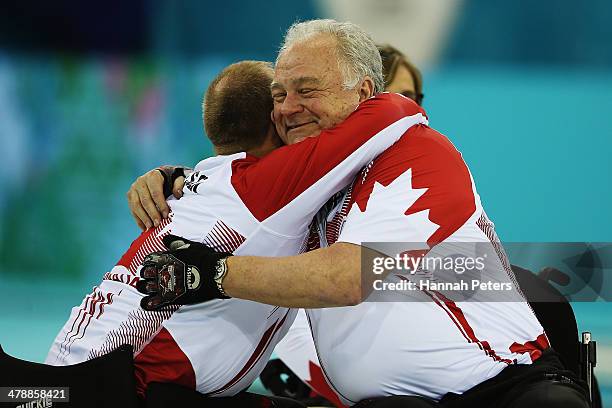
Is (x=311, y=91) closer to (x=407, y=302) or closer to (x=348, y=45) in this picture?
(x=348, y=45)

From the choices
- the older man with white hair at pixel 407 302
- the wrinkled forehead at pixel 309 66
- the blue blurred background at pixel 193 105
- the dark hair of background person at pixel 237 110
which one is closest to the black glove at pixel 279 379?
the older man with white hair at pixel 407 302

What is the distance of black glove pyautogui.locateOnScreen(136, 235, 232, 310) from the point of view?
219 centimetres

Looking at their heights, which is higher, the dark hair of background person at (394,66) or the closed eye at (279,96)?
the dark hair of background person at (394,66)

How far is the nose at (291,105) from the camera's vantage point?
248 centimetres

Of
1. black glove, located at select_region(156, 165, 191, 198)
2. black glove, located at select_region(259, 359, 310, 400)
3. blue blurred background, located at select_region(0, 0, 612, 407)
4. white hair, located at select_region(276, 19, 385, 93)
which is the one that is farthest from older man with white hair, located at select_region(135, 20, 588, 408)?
blue blurred background, located at select_region(0, 0, 612, 407)

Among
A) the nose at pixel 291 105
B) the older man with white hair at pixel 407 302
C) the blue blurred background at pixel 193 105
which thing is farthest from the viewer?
the blue blurred background at pixel 193 105

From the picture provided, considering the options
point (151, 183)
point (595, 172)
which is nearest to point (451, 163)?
point (151, 183)

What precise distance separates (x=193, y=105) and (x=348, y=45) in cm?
588

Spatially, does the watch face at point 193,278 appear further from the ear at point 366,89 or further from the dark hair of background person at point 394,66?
the dark hair of background person at point 394,66

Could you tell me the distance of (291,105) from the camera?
2.48m

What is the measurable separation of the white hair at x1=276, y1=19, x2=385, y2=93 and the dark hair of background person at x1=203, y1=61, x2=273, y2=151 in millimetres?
123

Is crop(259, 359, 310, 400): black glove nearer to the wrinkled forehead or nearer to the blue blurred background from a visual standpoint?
the wrinkled forehead

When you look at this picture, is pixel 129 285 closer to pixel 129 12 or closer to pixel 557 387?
pixel 557 387

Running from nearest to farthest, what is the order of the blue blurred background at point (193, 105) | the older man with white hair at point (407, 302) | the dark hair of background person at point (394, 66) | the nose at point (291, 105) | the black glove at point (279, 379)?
the older man with white hair at point (407, 302), the nose at point (291, 105), the black glove at point (279, 379), the dark hair of background person at point (394, 66), the blue blurred background at point (193, 105)
